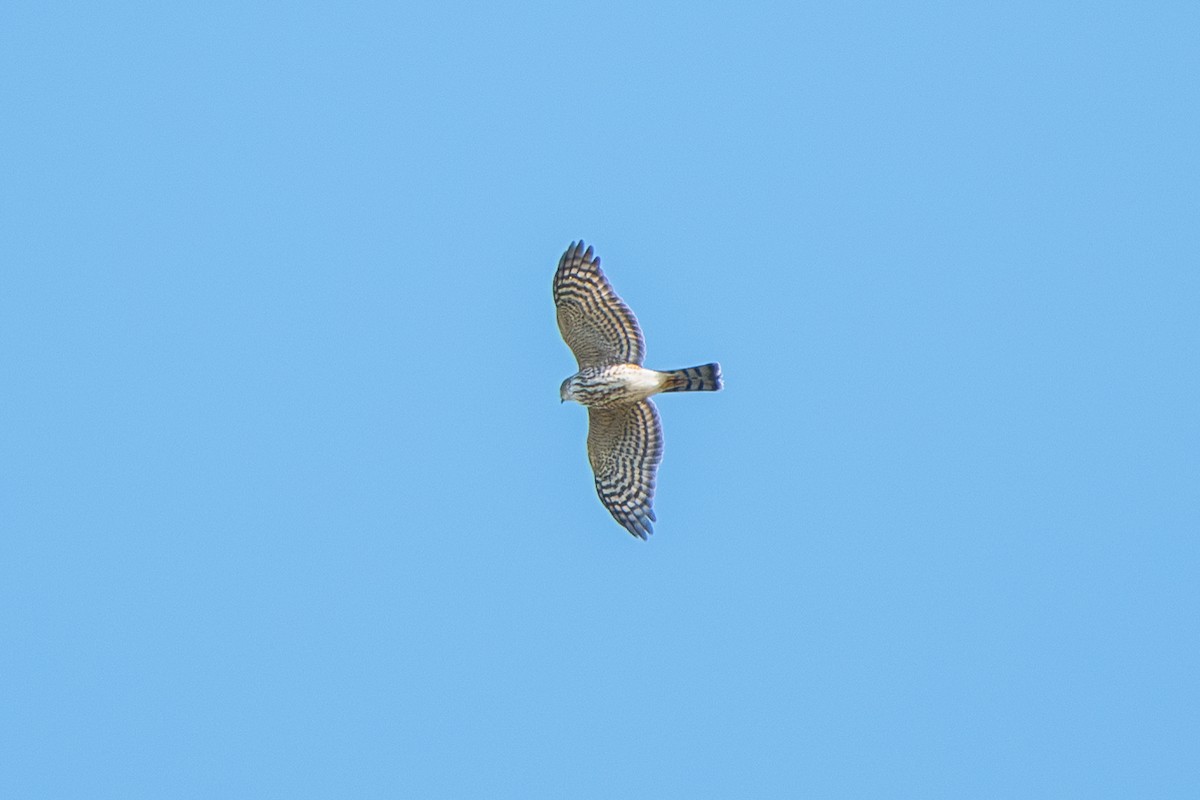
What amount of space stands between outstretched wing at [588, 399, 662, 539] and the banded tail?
2.57ft

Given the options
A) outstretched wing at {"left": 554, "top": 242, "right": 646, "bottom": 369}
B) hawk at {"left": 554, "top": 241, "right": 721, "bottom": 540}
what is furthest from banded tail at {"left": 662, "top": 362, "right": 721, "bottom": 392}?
outstretched wing at {"left": 554, "top": 242, "right": 646, "bottom": 369}

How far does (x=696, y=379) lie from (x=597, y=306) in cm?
125

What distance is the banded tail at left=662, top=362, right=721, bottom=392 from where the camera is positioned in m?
19.7

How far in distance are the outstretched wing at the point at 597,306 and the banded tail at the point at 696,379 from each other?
0.50 metres

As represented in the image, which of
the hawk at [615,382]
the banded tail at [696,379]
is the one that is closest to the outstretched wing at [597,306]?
the hawk at [615,382]

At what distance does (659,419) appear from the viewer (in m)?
20.9

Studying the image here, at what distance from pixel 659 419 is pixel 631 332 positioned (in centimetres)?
113

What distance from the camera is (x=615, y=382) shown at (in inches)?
784

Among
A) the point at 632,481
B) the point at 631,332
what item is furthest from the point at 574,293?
the point at 632,481

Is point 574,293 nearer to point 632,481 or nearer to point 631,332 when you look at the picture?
point 631,332

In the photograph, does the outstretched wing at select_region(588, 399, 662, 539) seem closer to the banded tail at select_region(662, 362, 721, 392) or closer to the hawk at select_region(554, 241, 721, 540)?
the hawk at select_region(554, 241, 721, 540)

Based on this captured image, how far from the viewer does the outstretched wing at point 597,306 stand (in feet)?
66.2

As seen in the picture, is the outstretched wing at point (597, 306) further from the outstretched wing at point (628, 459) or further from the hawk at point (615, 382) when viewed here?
the outstretched wing at point (628, 459)

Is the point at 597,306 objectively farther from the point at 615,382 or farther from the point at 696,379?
the point at 696,379
